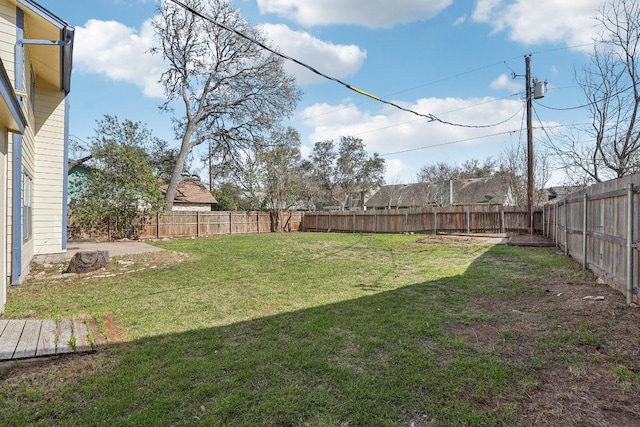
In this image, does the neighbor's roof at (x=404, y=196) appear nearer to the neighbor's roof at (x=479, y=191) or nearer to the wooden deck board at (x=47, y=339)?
the neighbor's roof at (x=479, y=191)

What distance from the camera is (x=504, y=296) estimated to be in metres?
4.81

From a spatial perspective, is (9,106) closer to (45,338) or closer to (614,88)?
(45,338)

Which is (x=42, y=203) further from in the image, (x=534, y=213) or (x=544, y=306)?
(x=534, y=213)

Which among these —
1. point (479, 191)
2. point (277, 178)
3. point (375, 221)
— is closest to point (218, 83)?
point (277, 178)

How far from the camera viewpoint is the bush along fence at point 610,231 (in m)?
3.71

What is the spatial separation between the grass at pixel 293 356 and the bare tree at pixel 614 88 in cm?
639

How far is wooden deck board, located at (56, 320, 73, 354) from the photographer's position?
3031 mm

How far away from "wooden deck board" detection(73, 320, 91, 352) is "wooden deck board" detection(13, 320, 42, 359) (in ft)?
1.02

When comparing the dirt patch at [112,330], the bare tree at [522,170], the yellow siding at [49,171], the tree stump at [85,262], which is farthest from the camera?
the bare tree at [522,170]

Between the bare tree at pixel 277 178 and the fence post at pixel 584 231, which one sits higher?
the bare tree at pixel 277 178

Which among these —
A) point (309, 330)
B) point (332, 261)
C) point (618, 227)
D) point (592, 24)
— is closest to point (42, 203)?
point (332, 261)

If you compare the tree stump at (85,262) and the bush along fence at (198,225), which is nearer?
the tree stump at (85,262)

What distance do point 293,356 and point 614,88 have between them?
12.0 meters

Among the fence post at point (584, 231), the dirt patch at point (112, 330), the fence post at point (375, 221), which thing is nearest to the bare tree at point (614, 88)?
the fence post at point (584, 231)
